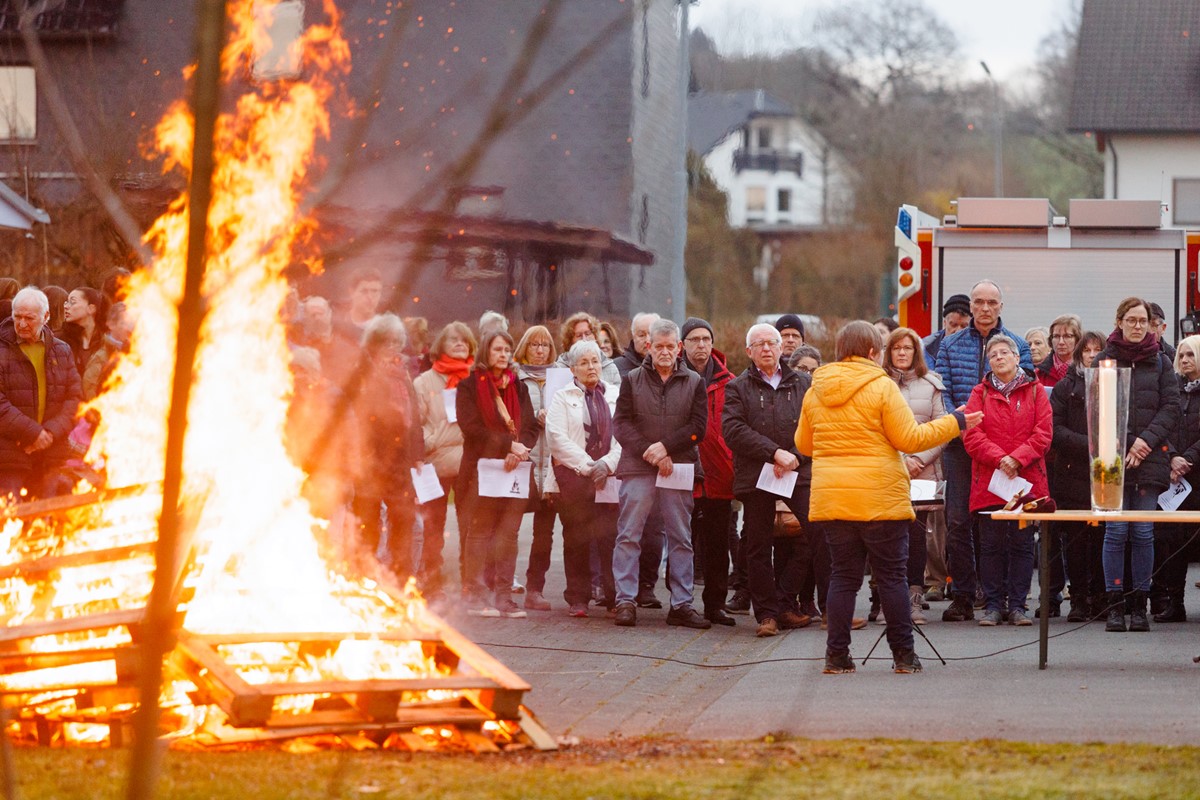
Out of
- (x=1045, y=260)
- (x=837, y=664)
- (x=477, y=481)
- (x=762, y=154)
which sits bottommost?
(x=837, y=664)

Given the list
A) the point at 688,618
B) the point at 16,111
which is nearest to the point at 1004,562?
the point at 688,618

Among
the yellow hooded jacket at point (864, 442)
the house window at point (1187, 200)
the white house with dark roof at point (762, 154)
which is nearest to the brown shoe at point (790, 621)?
the yellow hooded jacket at point (864, 442)

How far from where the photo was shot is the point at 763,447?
1152 centimetres

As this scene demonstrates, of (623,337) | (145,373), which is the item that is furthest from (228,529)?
(623,337)

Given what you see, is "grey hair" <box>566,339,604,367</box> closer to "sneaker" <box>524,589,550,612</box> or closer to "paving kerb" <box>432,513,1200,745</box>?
"sneaker" <box>524,589,550,612</box>

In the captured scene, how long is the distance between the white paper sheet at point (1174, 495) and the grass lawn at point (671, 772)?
5.10m

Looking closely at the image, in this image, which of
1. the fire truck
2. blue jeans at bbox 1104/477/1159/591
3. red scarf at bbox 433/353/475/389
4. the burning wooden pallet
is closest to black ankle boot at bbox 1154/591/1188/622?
blue jeans at bbox 1104/477/1159/591

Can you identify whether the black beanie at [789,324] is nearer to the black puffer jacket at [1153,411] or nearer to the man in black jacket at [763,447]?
the man in black jacket at [763,447]

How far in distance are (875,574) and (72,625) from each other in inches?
176

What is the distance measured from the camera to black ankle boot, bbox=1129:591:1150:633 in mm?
11494

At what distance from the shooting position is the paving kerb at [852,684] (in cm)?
795

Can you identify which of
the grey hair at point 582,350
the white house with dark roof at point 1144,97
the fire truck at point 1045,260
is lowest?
the grey hair at point 582,350

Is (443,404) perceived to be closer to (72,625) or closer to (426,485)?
(426,485)

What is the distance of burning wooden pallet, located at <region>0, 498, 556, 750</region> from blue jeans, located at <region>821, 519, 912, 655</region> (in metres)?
2.59
